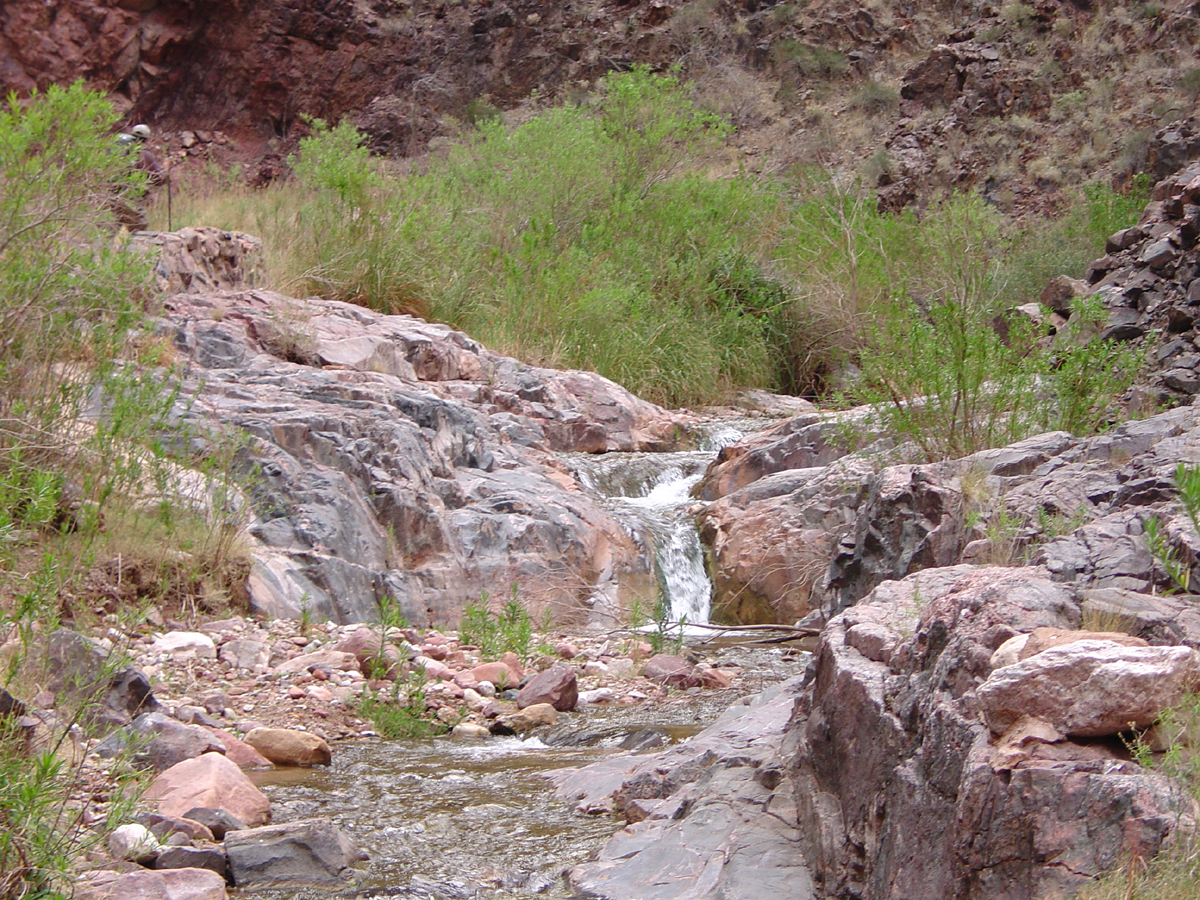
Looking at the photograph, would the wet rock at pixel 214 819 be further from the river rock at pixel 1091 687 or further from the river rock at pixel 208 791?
the river rock at pixel 1091 687

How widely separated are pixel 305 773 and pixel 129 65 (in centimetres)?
2287

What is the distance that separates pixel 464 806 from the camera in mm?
3568

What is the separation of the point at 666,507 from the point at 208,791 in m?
5.56

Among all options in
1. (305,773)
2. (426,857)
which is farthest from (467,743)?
(426,857)

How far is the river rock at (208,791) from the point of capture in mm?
3086

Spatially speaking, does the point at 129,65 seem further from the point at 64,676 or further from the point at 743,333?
the point at 64,676

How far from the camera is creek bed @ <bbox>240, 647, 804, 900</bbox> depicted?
2.95 meters

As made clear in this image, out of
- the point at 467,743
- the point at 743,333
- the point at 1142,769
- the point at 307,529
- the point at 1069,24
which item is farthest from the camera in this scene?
the point at 1069,24

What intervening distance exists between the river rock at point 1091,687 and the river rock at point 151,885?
1809mm

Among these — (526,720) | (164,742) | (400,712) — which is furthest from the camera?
(526,720)

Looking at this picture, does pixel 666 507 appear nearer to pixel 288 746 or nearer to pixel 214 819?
pixel 288 746

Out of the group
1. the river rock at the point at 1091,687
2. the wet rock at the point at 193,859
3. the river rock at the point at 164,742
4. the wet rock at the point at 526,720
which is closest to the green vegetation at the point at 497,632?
the wet rock at the point at 526,720

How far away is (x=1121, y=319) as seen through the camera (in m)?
7.92

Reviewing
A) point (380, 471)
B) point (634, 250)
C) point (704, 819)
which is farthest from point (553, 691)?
point (634, 250)
